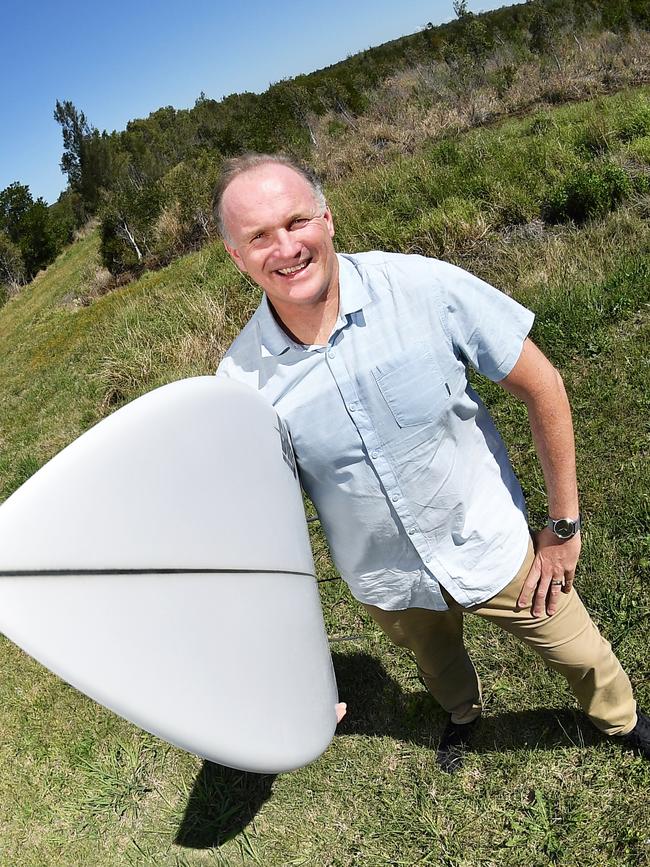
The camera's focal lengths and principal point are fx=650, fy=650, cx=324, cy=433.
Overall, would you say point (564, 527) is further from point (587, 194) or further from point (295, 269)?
point (587, 194)

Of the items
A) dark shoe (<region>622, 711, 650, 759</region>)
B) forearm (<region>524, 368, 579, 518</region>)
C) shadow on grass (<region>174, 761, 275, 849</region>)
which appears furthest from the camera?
shadow on grass (<region>174, 761, 275, 849</region>)

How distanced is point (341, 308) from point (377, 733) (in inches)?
79.0

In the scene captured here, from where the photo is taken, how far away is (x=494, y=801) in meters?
2.35

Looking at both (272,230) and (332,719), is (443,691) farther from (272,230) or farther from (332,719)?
(272,230)

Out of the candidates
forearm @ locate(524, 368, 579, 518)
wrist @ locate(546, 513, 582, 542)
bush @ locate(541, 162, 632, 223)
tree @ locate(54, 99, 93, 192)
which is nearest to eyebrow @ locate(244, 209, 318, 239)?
forearm @ locate(524, 368, 579, 518)

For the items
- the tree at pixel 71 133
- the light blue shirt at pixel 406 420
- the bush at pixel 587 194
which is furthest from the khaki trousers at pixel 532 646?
the tree at pixel 71 133

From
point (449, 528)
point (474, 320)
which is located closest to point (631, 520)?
point (449, 528)

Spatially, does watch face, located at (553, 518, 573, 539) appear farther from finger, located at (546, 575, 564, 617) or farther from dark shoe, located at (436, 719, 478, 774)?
dark shoe, located at (436, 719, 478, 774)

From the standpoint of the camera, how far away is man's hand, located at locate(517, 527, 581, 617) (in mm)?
1814

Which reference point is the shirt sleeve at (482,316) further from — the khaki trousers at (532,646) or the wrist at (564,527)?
the khaki trousers at (532,646)

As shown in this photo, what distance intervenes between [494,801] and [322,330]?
1854 mm

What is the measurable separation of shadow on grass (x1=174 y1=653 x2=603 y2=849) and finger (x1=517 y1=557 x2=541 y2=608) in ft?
2.96

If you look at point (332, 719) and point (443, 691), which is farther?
point (443, 691)

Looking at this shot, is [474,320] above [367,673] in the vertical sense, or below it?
above
